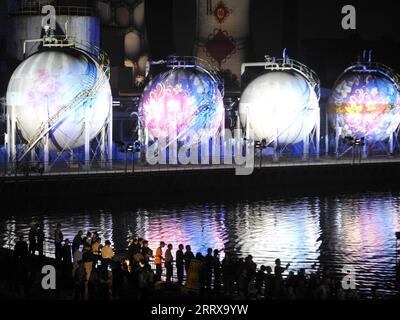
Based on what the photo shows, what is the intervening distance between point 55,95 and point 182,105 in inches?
496

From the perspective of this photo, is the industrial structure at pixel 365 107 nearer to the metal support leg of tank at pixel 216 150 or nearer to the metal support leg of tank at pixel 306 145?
the metal support leg of tank at pixel 306 145

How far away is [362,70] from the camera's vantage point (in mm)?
94312

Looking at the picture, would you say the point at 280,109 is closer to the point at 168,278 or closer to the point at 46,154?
the point at 46,154

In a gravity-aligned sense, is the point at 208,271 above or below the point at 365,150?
below

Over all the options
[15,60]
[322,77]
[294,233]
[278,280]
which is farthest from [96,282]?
[322,77]

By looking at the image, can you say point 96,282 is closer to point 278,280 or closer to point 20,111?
point 278,280

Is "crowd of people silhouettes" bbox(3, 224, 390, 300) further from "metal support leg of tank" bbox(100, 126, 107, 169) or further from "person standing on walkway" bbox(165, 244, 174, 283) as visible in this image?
"metal support leg of tank" bbox(100, 126, 107, 169)

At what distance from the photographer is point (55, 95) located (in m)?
71.0

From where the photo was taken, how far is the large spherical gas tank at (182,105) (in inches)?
3187

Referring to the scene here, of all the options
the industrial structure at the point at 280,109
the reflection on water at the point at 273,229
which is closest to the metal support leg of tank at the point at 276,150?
the industrial structure at the point at 280,109

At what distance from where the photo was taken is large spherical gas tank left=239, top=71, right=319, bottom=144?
87.0m

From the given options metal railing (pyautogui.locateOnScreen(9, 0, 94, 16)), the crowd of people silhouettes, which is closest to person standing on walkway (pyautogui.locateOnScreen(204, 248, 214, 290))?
the crowd of people silhouettes

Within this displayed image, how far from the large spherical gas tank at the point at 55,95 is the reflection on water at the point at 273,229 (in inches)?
395

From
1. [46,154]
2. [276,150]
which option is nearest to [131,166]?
[46,154]
